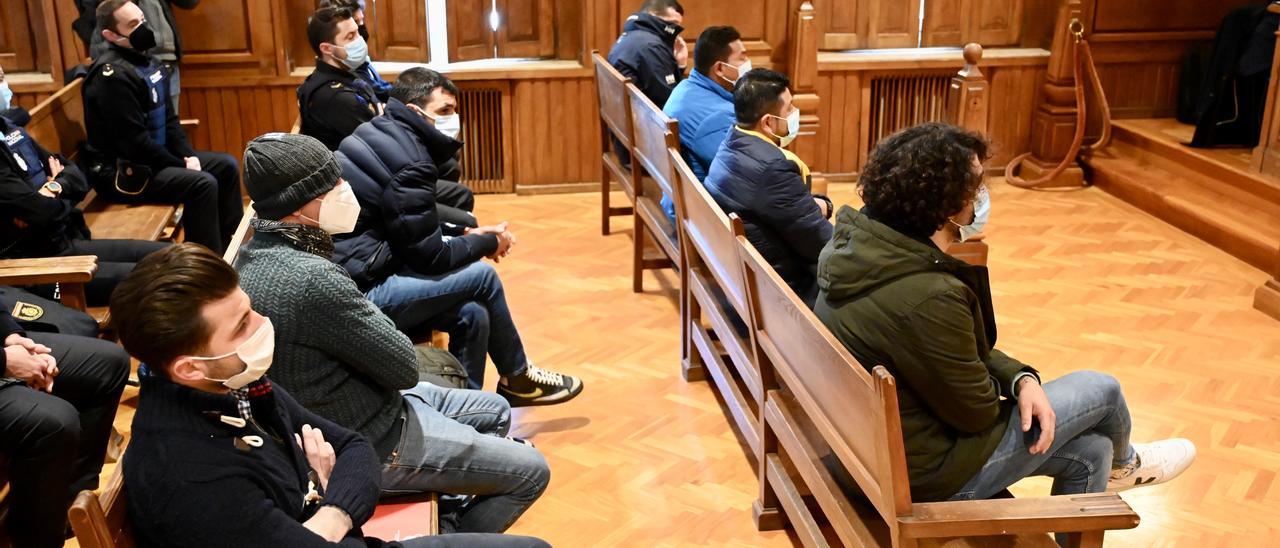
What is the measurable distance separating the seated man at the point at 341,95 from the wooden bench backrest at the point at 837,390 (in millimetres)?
1958

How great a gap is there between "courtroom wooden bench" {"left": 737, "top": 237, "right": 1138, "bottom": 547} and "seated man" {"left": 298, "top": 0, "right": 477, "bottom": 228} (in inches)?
76.7

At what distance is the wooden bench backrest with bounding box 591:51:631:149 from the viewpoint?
5223 mm

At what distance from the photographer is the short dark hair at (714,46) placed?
4.89m

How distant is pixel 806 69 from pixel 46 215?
→ 4237 mm

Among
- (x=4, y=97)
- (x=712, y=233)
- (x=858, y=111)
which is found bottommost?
(x=858, y=111)

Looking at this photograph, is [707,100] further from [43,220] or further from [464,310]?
[43,220]

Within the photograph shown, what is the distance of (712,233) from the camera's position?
12.0 feet

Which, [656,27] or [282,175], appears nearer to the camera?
[282,175]

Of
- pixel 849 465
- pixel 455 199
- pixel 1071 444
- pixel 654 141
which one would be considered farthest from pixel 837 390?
pixel 455 199

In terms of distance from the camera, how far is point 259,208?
8.86 feet

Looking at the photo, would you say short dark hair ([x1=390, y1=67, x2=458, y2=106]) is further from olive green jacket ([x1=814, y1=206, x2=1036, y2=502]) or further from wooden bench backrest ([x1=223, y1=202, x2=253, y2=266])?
olive green jacket ([x1=814, y1=206, x2=1036, y2=502])

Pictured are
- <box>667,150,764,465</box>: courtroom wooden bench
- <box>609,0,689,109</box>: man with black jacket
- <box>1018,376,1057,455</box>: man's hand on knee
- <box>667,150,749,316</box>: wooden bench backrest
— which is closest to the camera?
<box>1018,376,1057,455</box>: man's hand on knee

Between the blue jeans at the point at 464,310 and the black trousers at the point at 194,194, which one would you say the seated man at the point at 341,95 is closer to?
the black trousers at the point at 194,194

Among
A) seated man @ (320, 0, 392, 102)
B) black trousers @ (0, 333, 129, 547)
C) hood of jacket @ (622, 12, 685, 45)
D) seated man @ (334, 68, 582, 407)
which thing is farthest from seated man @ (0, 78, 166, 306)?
hood of jacket @ (622, 12, 685, 45)
